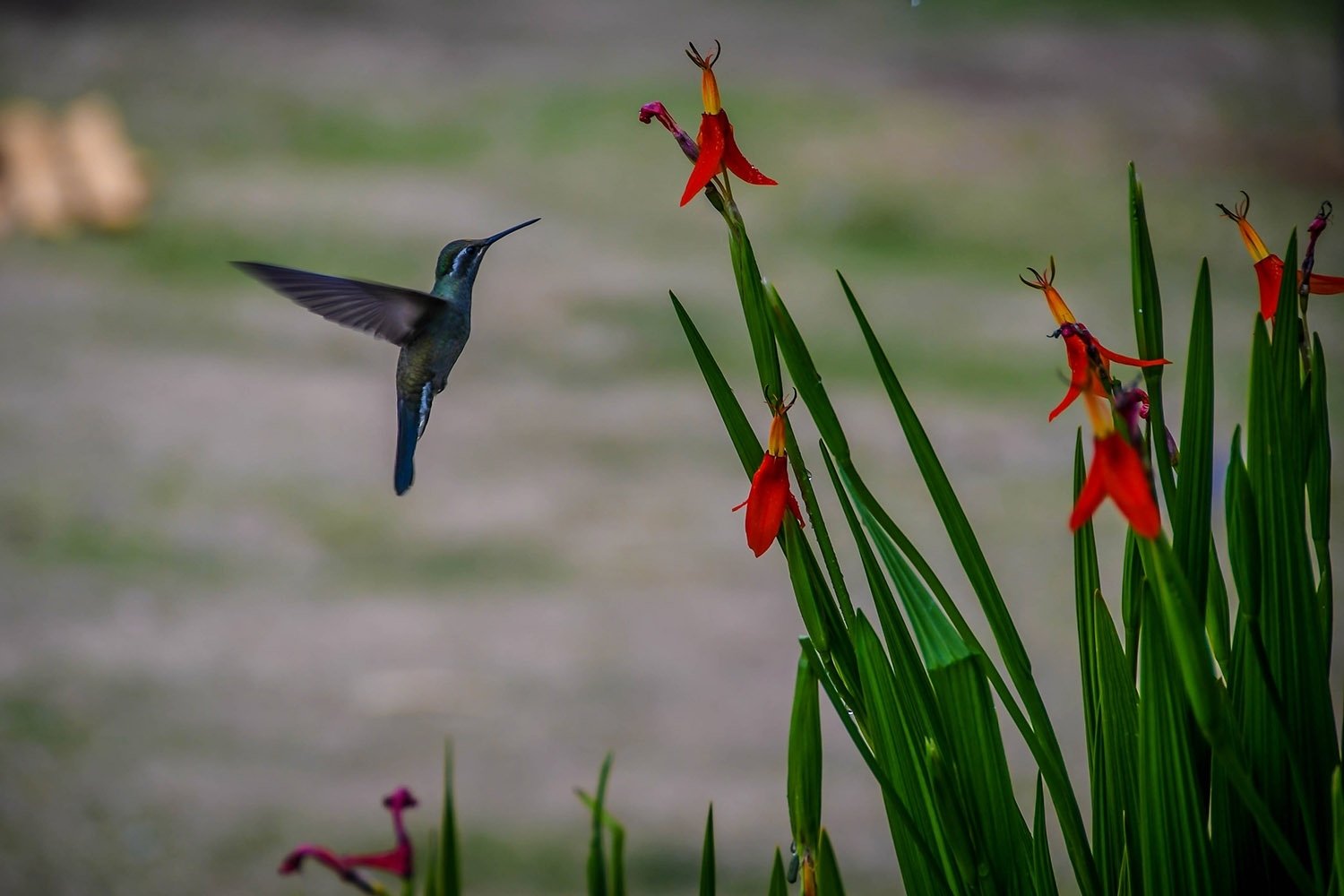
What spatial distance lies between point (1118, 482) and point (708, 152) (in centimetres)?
24

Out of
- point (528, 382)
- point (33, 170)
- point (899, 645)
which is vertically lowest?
point (899, 645)

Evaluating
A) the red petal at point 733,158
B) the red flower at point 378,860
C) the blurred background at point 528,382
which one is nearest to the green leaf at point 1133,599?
the red petal at point 733,158

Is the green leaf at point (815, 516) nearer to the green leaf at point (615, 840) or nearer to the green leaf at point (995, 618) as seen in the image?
the green leaf at point (995, 618)

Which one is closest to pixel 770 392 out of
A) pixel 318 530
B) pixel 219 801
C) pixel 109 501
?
pixel 219 801

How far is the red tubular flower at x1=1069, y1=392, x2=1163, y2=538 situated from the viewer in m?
0.39

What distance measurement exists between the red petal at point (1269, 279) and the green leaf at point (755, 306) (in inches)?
9.1

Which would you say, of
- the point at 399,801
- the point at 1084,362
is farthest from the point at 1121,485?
the point at 399,801

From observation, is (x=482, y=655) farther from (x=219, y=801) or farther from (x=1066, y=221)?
(x=1066, y=221)

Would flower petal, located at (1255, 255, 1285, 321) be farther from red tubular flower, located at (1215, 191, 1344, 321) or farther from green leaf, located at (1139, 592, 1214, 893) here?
green leaf, located at (1139, 592, 1214, 893)

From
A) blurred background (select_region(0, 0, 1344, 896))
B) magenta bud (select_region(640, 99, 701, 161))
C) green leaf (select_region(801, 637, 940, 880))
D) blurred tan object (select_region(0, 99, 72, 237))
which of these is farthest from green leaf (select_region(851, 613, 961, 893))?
blurred tan object (select_region(0, 99, 72, 237))

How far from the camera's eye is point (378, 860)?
1.98ft

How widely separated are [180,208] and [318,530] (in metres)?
2.44

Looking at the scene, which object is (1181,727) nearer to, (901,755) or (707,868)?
(901,755)

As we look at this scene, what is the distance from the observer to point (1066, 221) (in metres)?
5.68
